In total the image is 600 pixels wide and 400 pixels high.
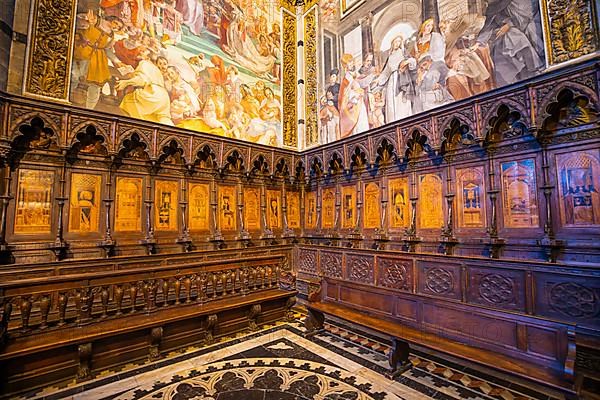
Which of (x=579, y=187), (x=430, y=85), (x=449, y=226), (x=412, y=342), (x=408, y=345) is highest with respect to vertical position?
(x=430, y=85)

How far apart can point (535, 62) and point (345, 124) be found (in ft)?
14.6

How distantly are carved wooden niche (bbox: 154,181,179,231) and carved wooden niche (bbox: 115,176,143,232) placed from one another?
1.15 feet

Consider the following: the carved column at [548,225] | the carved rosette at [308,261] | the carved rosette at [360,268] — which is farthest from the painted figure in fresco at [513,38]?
the carved rosette at [308,261]

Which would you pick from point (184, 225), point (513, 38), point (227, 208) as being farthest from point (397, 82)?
point (184, 225)

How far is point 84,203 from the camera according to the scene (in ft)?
18.3

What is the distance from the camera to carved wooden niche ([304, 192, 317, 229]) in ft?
29.5

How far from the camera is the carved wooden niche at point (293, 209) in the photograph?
9.06m

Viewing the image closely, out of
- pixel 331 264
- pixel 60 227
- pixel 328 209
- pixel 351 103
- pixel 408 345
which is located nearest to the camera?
pixel 408 345

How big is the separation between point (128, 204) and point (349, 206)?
5.53 meters

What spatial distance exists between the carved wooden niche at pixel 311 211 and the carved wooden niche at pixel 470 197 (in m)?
4.31

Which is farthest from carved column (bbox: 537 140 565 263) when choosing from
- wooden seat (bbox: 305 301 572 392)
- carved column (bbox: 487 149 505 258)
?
wooden seat (bbox: 305 301 572 392)

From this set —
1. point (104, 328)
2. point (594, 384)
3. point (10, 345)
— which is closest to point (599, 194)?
point (594, 384)

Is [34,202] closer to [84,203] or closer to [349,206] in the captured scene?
[84,203]

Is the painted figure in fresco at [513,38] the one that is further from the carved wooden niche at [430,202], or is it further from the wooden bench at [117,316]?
the wooden bench at [117,316]
